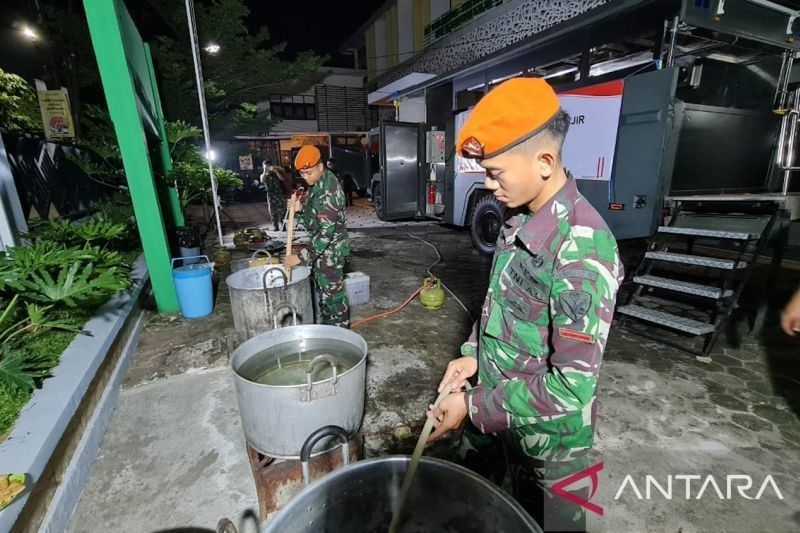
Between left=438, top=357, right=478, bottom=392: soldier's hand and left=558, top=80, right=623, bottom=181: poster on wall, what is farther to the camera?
left=558, top=80, right=623, bottom=181: poster on wall

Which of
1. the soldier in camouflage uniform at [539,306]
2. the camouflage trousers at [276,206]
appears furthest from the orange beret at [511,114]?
the camouflage trousers at [276,206]

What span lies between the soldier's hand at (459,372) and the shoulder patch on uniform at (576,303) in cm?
59

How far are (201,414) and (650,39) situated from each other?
6.37 metres

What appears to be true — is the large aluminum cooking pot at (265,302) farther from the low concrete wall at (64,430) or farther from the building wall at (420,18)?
the building wall at (420,18)

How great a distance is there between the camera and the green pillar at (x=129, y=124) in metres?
3.79

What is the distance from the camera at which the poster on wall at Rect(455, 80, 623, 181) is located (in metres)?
4.66

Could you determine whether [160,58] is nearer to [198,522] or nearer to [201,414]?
[201,414]

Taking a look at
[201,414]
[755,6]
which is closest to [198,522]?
[201,414]

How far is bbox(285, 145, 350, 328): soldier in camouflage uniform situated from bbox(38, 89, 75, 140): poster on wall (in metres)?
6.22

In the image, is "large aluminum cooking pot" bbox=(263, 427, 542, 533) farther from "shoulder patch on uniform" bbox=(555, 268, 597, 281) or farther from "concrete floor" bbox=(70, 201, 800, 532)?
"concrete floor" bbox=(70, 201, 800, 532)

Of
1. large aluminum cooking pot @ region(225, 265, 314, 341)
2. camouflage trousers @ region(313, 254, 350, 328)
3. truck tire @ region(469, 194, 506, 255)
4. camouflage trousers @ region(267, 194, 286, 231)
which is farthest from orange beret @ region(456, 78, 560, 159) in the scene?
camouflage trousers @ region(267, 194, 286, 231)

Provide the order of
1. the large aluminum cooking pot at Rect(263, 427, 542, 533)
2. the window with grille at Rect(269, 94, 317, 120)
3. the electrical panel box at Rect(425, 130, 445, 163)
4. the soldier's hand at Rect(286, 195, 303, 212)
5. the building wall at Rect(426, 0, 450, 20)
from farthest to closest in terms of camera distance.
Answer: the window with grille at Rect(269, 94, 317, 120) → the building wall at Rect(426, 0, 450, 20) → the electrical panel box at Rect(425, 130, 445, 163) → the soldier's hand at Rect(286, 195, 303, 212) → the large aluminum cooking pot at Rect(263, 427, 542, 533)

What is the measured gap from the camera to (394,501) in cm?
129

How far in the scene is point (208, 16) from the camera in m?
11.5
